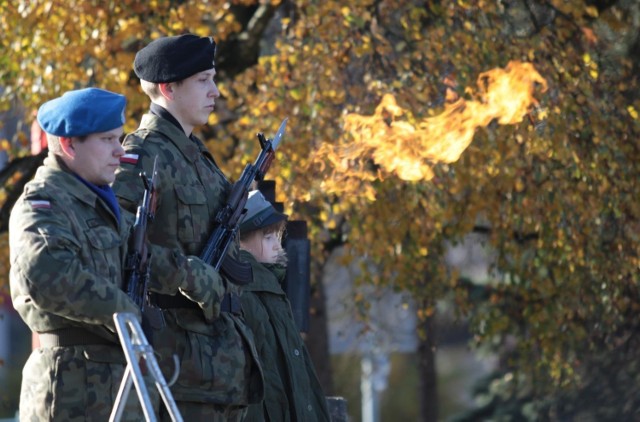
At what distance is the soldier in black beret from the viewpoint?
4977 mm

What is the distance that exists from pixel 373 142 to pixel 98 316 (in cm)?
574

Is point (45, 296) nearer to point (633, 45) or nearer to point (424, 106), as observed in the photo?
point (424, 106)

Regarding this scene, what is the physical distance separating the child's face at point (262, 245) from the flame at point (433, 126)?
3030 mm

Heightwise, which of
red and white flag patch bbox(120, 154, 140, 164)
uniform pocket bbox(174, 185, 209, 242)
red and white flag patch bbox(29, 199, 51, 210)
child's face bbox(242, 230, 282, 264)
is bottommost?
child's face bbox(242, 230, 282, 264)

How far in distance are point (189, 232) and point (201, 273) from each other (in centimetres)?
36

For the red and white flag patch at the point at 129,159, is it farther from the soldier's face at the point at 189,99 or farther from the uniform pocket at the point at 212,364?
the uniform pocket at the point at 212,364

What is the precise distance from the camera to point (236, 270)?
5281mm

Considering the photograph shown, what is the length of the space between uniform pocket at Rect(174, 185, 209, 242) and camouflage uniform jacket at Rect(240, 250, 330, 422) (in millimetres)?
945

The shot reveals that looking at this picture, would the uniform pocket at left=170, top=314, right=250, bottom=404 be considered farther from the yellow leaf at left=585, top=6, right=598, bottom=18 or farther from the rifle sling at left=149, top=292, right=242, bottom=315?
the yellow leaf at left=585, top=6, right=598, bottom=18

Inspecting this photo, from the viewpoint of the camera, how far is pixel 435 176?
10.9 m

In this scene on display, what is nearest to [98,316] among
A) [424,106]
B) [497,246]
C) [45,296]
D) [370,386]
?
[45,296]

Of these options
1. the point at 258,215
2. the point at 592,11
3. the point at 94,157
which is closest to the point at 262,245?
the point at 258,215

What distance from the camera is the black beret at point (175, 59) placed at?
208 inches

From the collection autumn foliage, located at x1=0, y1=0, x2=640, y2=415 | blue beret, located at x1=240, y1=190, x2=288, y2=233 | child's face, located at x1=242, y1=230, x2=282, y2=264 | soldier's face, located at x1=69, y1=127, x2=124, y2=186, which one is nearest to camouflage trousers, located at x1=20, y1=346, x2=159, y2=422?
soldier's face, located at x1=69, y1=127, x2=124, y2=186
